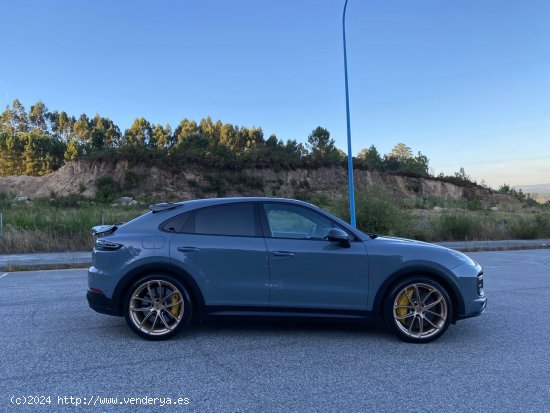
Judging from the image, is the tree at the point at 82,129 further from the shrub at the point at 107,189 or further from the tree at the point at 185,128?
the shrub at the point at 107,189

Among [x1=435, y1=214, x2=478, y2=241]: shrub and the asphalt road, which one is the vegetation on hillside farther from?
the asphalt road

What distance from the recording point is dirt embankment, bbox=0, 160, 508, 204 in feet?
161

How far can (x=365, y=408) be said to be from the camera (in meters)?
3.40

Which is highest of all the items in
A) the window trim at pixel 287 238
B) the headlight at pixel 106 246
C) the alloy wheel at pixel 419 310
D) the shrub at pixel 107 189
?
the shrub at pixel 107 189

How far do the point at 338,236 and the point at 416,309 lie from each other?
1.19 meters

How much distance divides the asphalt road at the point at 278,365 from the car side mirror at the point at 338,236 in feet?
3.63

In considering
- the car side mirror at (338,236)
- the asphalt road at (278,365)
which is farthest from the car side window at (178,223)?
the car side mirror at (338,236)

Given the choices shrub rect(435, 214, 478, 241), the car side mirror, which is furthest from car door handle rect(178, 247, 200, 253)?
shrub rect(435, 214, 478, 241)

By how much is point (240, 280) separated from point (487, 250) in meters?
14.5

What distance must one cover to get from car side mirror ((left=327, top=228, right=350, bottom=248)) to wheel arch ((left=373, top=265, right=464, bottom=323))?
0.62m

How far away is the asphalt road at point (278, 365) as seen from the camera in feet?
11.6

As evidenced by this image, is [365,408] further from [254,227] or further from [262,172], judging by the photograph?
[262,172]

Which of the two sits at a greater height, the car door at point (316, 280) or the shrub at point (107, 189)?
the shrub at point (107, 189)

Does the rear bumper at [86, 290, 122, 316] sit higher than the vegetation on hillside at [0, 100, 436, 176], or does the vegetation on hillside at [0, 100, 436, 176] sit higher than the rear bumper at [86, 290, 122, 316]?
the vegetation on hillside at [0, 100, 436, 176]
